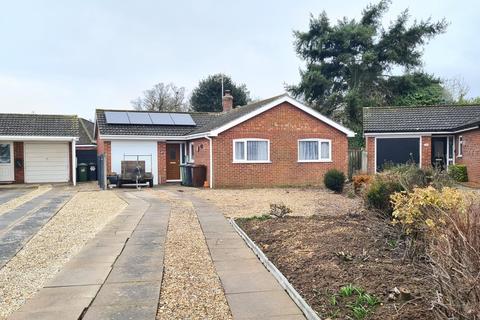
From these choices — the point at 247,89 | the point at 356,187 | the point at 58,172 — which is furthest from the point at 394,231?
the point at 247,89

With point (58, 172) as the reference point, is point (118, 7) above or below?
above

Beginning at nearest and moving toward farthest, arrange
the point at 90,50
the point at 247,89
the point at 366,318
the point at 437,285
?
1. the point at 437,285
2. the point at 366,318
3. the point at 90,50
4. the point at 247,89

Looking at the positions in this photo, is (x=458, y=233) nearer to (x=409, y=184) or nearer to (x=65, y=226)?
(x=409, y=184)

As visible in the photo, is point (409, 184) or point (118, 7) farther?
point (118, 7)

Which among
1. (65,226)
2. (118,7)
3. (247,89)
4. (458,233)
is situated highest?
(247,89)

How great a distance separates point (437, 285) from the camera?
11.6 feet

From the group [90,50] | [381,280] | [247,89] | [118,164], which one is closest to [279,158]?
[118,164]

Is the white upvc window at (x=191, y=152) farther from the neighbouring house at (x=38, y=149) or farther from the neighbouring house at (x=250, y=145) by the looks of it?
the neighbouring house at (x=38, y=149)

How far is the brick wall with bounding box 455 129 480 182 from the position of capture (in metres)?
18.9

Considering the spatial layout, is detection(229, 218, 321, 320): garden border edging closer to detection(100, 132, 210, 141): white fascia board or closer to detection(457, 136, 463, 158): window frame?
detection(100, 132, 210, 141): white fascia board

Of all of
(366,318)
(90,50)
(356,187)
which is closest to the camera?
(366,318)

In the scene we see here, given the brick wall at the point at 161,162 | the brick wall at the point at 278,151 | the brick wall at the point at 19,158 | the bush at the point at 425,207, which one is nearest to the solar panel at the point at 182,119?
the brick wall at the point at 161,162

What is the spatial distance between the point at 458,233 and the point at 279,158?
1662cm

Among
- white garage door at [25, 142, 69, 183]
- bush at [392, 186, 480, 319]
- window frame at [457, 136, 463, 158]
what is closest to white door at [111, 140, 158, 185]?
white garage door at [25, 142, 69, 183]
